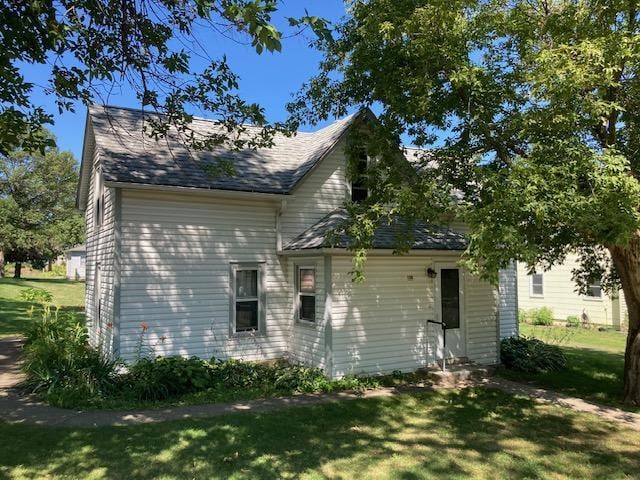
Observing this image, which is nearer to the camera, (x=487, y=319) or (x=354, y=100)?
(x=354, y=100)

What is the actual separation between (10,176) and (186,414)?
4438 cm

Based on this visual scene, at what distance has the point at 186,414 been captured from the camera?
7.93 metres

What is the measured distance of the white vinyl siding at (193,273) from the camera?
10305 millimetres

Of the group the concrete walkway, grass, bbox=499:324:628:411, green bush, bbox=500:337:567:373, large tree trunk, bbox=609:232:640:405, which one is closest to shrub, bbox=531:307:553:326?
grass, bbox=499:324:628:411

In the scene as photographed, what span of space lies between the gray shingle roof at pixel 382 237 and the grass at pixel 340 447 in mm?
3618

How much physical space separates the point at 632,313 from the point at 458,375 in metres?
3.83

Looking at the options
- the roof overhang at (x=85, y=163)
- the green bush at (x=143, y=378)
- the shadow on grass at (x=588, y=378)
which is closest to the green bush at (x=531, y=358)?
the shadow on grass at (x=588, y=378)

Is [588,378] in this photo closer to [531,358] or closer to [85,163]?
[531,358]

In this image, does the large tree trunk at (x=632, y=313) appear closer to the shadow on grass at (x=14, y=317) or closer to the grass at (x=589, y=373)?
the grass at (x=589, y=373)

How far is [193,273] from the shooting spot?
10883 millimetres

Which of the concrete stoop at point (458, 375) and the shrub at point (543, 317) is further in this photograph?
the shrub at point (543, 317)

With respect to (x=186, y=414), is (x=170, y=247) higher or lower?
higher

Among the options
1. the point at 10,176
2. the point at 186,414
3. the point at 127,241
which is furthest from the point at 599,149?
the point at 10,176

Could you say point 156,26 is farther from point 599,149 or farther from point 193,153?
point 599,149
